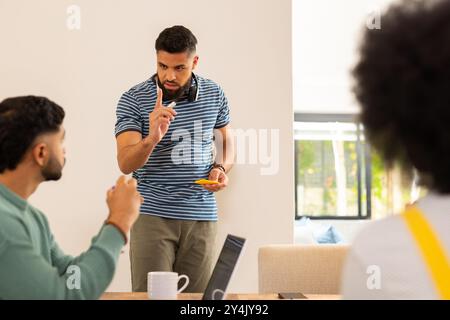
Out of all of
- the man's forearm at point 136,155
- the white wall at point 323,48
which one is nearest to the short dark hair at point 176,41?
the man's forearm at point 136,155

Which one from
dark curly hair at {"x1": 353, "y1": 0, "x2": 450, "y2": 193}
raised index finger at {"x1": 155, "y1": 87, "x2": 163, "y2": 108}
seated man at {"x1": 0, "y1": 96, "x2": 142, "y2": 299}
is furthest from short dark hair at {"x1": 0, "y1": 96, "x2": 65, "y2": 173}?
raised index finger at {"x1": 155, "y1": 87, "x2": 163, "y2": 108}

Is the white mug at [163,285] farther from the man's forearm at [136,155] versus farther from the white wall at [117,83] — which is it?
the white wall at [117,83]

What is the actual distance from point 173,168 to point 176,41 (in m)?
0.47

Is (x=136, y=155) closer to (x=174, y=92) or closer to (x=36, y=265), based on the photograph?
(x=174, y=92)

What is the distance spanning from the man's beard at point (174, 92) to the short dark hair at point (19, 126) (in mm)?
1054

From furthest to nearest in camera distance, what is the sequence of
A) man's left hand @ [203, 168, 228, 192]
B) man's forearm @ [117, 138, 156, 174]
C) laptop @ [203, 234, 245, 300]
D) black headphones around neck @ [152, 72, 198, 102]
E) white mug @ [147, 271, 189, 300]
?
black headphones around neck @ [152, 72, 198, 102] → man's left hand @ [203, 168, 228, 192] → man's forearm @ [117, 138, 156, 174] → white mug @ [147, 271, 189, 300] → laptop @ [203, 234, 245, 300]

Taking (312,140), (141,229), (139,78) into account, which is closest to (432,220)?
(141,229)

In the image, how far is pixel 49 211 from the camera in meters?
2.94

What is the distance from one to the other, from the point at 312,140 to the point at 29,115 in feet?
13.4

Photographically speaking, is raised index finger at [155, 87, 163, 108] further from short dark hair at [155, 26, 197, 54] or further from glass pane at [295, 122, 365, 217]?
glass pane at [295, 122, 365, 217]

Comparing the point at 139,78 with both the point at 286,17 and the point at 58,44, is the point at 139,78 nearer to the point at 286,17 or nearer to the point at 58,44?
the point at 58,44

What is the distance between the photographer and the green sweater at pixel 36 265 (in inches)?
44.2

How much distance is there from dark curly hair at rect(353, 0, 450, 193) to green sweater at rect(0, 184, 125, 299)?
A: 0.64m

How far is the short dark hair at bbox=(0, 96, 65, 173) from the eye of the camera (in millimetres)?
1275
